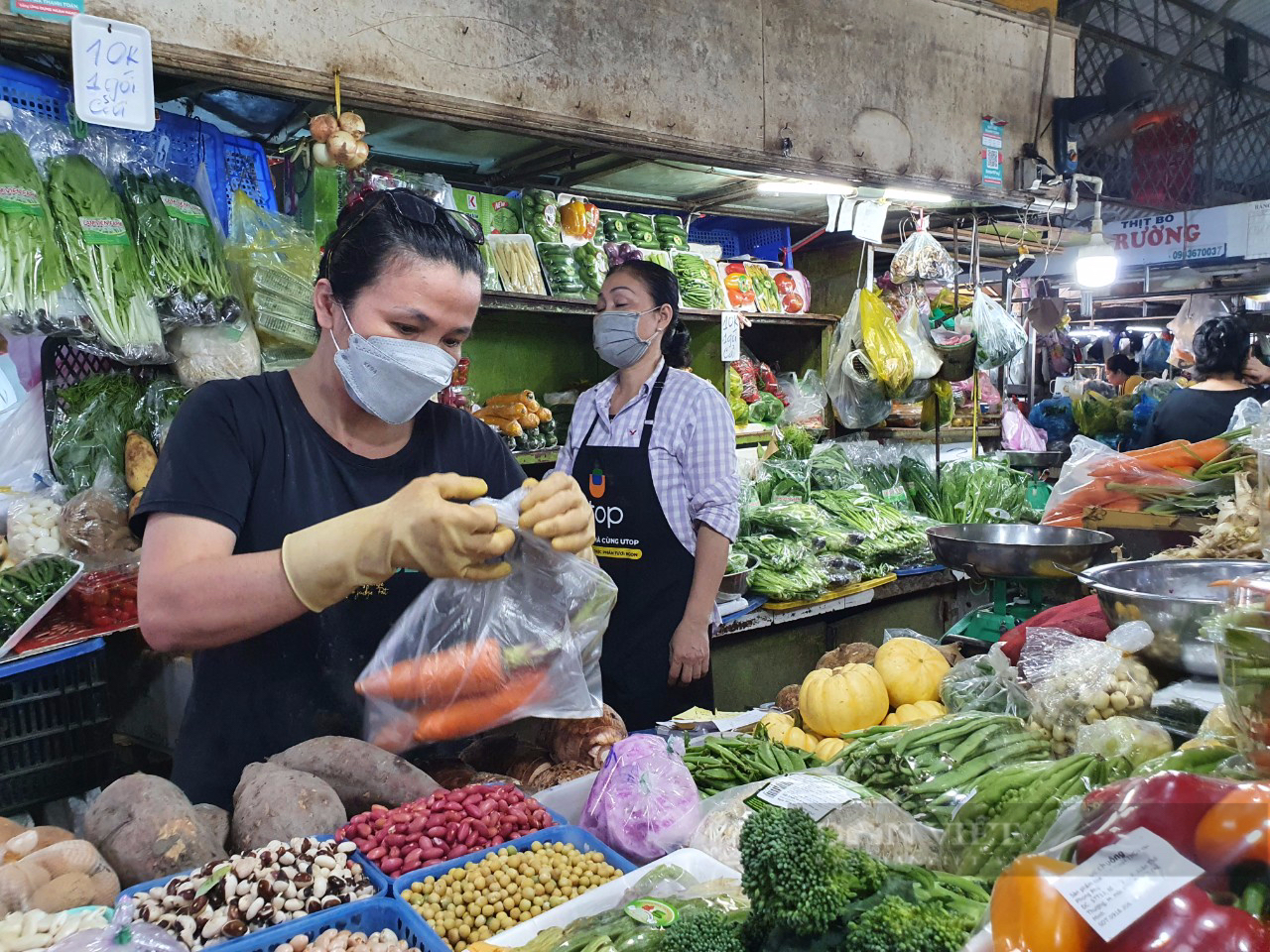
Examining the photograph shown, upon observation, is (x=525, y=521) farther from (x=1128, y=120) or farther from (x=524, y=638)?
(x=1128, y=120)

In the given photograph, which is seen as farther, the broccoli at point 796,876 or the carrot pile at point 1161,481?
the carrot pile at point 1161,481

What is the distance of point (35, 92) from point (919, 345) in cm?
443

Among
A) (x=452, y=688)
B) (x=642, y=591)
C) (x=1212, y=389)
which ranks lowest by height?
(x=642, y=591)

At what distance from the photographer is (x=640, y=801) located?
165 centimetres

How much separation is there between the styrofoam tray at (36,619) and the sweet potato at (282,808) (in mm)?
1426

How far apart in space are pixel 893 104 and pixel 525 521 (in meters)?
3.91

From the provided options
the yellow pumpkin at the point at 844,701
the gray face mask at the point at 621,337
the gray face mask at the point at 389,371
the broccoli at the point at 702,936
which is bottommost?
the yellow pumpkin at the point at 844,701

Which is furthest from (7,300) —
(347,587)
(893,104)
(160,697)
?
(893,104)

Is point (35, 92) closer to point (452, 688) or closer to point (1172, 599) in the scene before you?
point (452, 688)

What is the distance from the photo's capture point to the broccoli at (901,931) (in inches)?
37.5

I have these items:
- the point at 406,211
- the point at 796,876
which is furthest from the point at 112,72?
the point at 796,876

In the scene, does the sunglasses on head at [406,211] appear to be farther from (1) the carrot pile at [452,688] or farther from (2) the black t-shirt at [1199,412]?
(2) the black t-shirt at [1199,412]

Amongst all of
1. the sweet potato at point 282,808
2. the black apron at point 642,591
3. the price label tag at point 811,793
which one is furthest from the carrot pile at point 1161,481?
the sweet potato at point 282,808

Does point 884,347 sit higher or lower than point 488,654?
higher
